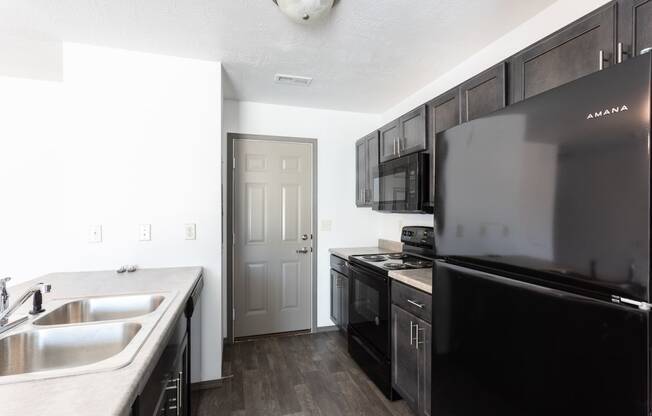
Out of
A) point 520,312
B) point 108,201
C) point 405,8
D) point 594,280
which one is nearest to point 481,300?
point 520,312

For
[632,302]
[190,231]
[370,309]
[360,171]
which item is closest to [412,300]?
[370,309]

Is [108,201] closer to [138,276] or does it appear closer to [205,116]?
[138,276]

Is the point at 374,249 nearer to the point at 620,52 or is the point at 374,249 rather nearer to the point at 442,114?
the point at 442,114

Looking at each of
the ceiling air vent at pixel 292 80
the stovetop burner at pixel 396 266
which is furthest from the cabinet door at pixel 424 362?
the ceiling air vent at pixel 292 80

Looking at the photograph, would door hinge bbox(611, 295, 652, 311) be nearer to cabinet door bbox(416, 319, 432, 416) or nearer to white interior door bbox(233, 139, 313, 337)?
cabinet door bbox(416, 319, 432, 416)

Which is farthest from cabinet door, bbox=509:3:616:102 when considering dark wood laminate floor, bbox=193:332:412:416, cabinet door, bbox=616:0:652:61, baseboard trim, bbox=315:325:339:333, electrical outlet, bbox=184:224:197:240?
baseboard trim, bbox=315:325:339:333

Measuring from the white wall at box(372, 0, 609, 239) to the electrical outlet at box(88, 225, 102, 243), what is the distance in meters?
2.48

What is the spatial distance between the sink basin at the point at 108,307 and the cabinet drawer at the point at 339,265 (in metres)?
1.71

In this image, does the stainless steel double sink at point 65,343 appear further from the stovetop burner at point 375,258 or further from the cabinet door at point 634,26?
the cabinet door at point 634,26

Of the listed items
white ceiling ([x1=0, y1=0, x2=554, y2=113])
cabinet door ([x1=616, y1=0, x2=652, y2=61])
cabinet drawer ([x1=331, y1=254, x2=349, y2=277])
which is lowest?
cabinet drawer ([x1=331, y1=254, x2=349, y2=277])

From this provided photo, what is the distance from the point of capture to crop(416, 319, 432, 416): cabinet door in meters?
1.71

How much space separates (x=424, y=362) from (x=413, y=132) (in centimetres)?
158

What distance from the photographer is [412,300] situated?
1864 mm

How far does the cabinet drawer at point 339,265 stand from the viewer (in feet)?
9.69
